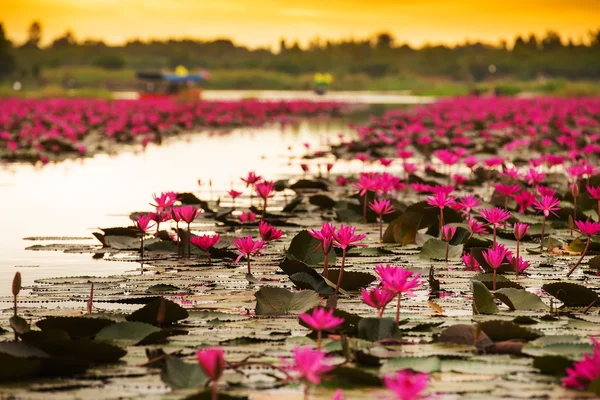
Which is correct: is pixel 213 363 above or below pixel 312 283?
above

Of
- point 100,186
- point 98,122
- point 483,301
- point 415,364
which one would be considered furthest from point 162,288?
point 98,122

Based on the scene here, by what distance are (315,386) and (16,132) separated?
1474 centimetres

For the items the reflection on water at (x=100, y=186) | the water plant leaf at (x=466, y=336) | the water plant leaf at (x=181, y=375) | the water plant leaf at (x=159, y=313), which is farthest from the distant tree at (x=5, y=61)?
the water plant leaf at (x=181, y=375)

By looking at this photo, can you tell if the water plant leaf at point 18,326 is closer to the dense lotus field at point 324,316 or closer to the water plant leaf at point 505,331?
the dense lotus field at point 324,316

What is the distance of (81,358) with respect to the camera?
2746mm

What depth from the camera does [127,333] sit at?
3016 millimetres

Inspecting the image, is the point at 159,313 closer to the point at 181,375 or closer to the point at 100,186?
the point at 181,375

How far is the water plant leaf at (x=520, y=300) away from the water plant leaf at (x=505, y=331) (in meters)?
0.50

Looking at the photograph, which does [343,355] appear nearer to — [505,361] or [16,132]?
[505,361]

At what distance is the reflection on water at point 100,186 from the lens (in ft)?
16.0

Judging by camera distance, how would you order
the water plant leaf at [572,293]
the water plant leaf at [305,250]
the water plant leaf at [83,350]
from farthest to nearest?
the water plant leaf at [305,250], the water plant leaf at [572,293], the water plant leaf at [83,350]

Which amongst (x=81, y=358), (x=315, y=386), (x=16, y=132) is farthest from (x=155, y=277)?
(x=16, y=132)

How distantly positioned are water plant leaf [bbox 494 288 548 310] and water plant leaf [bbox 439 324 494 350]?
0.60 m

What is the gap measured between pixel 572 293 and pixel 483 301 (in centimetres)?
36
